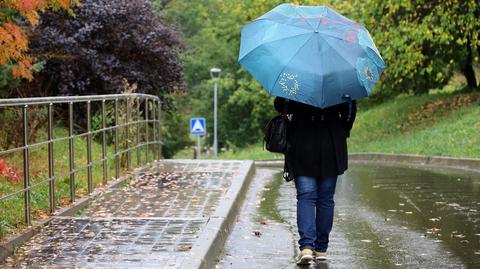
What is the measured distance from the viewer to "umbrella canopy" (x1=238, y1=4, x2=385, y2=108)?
7297 millimetres

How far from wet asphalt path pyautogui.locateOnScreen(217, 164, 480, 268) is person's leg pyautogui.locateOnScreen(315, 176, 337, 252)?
18 centimetres

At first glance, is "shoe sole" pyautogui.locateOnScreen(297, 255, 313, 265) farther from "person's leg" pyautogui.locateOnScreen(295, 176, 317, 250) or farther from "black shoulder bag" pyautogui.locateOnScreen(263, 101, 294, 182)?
"black shoulder bag" pyautogui.locateOnScreen(263, 101, 294, 182)

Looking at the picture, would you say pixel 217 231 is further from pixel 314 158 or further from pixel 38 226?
pixel 38 226

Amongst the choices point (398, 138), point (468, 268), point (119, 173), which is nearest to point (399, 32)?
point (398, 138)

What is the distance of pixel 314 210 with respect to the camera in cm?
776

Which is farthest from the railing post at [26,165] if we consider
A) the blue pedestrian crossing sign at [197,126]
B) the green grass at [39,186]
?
the blue pedestrian crossing sign at [197,126]

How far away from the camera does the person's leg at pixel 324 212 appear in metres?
7.75

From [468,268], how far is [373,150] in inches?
731

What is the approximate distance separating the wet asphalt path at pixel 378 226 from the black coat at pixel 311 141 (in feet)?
2.67

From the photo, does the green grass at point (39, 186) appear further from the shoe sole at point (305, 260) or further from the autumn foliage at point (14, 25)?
the shoe sole at point (305, 260)

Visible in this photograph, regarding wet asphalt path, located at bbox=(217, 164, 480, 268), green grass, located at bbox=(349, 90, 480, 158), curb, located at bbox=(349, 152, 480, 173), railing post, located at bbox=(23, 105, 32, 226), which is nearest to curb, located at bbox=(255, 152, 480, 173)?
curb, located at bbox=(349, 152, 480, 173)

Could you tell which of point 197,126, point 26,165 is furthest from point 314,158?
point 197,126

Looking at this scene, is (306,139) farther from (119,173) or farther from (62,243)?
(119,173)

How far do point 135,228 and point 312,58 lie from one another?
247 cm
